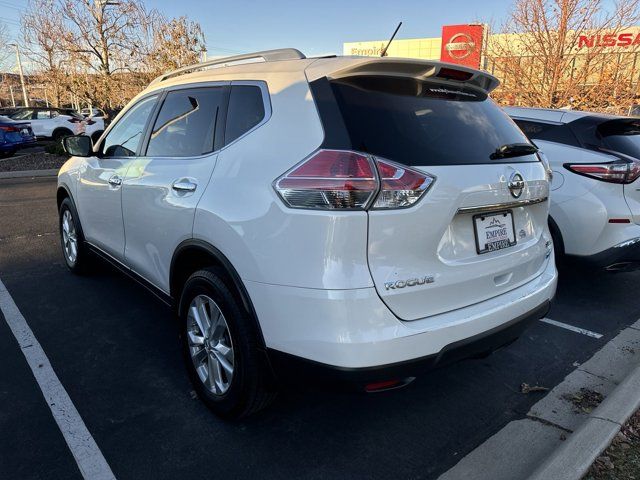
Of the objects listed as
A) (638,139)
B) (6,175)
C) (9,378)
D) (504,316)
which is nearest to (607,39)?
(638,139)

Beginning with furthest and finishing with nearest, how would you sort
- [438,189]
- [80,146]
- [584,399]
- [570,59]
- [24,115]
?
[24,115] < [570,59] < [80,146] < [584,399] < [438,189]

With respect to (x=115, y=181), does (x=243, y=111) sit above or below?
above

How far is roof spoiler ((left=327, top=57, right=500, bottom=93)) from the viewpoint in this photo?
2234mm

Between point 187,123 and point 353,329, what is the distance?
71.7 inches

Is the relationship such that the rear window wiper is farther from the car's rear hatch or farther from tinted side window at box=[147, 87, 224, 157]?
tinted side window at box=[147, 87, 224, 157]

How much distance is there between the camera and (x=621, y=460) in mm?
2328

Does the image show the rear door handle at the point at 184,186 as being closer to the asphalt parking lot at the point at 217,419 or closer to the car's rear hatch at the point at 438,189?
the car's rear hatch at the point at 438,189

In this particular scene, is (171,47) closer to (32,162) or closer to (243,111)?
(32,162)

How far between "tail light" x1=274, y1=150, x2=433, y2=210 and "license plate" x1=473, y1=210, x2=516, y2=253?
0.41m

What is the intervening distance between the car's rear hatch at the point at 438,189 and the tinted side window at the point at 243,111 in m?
0.39

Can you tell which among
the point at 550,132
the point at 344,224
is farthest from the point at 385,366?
the point at 550,132

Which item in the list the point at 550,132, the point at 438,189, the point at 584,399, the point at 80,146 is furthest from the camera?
the point at 550,132

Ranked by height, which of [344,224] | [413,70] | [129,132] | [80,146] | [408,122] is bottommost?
[344,224]

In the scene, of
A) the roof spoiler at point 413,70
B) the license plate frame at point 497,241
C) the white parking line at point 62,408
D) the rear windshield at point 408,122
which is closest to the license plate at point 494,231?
the license plate frame at point 497,241
